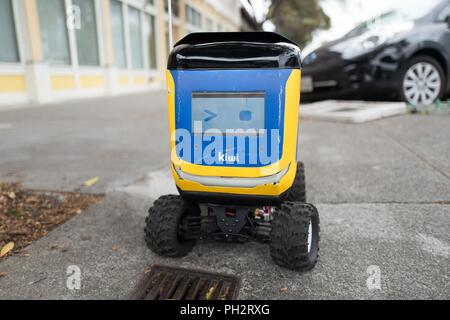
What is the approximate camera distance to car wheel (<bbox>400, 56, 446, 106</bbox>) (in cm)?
555

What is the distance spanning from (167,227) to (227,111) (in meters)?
0.72

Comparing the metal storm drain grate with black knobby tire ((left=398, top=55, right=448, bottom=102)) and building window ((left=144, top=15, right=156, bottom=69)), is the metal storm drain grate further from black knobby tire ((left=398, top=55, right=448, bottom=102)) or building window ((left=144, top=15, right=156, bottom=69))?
building window ((left=144, top=15, right=156, bottom=69))

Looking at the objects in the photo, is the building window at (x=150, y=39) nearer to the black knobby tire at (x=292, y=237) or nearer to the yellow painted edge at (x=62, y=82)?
the yellow painted edge at (x=62, y=82)

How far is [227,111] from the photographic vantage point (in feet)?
5.77

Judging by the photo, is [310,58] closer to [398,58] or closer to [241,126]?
[398,58]

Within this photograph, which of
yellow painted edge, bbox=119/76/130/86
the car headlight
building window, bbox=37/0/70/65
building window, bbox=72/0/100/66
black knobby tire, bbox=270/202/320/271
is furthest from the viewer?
yellow painted edge, bbox=119/76/130/86

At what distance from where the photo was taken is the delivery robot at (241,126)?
1.70m

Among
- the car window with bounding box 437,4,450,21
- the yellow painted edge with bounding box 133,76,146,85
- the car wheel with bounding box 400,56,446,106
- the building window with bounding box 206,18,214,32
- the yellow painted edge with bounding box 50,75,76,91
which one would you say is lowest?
the yellow painted edge with bounding box 133,76,146,85

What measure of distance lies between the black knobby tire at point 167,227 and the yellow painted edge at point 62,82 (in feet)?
30.8

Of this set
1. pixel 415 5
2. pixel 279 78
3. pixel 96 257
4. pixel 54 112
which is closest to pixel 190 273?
pixel 96 257

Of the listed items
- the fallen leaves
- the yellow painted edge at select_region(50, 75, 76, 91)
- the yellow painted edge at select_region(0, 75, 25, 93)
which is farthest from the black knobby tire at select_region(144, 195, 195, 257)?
the yellow painted edge at select_region(50, 75, 76, 91)

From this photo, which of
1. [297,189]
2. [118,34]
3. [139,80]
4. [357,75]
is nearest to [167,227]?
[297,189]

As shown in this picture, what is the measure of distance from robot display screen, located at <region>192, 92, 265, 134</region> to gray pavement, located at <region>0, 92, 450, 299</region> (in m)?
0.78

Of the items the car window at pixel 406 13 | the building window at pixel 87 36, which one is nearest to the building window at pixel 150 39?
the building window at pixel 87 36
